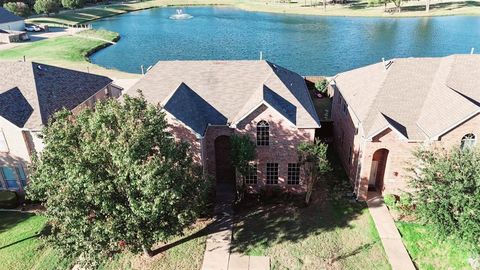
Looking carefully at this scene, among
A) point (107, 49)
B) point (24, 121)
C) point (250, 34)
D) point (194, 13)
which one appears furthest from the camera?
point (194, 13)

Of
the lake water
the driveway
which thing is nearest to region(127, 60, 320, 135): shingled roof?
the lake water

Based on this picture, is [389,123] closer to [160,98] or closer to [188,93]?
[188,93]

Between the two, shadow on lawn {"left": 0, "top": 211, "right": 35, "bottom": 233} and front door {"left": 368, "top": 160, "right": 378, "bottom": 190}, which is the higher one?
front door {"left": 368, "top": 160, "right": 378, "bottom": 190}

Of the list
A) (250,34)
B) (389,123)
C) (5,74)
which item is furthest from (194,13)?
(389,123)

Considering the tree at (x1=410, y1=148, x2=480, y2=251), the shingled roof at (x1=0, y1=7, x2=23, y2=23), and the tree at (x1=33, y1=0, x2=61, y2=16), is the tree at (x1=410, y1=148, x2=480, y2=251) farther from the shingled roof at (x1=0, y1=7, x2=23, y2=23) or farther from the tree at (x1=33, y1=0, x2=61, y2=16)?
the tree at (x1=33, y1=0, x2=61, y2=16)

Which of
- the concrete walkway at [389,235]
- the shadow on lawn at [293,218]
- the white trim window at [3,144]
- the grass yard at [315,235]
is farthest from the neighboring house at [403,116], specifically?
the white trim window at [3,144]

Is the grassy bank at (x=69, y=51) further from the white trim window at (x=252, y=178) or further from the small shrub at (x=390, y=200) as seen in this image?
the small shrub at (x=390, y=200)

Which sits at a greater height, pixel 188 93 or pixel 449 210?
pixel 188 93
